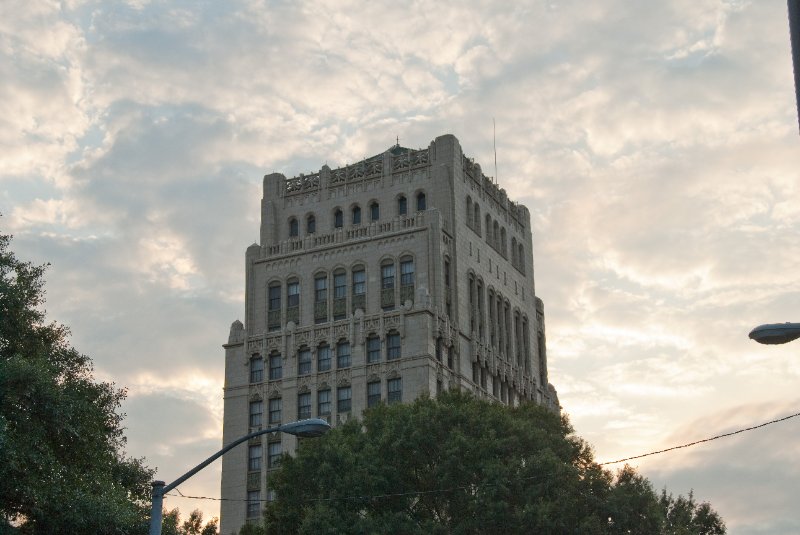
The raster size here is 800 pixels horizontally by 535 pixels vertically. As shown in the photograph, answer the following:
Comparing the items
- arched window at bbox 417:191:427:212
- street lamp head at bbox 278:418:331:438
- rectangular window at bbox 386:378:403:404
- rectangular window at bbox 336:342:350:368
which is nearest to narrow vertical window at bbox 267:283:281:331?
rectangular window at bbox 336:342:350:368

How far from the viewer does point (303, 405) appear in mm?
89250

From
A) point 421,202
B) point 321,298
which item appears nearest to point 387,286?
point 321,298

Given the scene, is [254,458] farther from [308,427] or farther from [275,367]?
[308,427]

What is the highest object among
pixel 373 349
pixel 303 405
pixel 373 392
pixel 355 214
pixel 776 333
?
pixel 355 214

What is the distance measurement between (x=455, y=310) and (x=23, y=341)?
49.4 metres

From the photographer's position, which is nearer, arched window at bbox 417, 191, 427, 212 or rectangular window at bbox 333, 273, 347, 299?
rectangular window at bbox 333, 273, 347, 299

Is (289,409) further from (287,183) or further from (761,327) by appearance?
(761,327)

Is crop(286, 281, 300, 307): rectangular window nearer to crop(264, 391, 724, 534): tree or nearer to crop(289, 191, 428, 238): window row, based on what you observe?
crop(289, 191, 428, 238): window row

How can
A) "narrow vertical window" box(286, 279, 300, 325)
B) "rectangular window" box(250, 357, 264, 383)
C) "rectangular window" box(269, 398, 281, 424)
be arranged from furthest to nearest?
1. "narrow vertical window" box(286, 279, 300, 325)
2. "rectangular window" box(250, 357, 264, 383)
3. "rectangular window" box(269, 398, 281, 424)

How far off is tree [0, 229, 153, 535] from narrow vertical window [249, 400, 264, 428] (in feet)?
143

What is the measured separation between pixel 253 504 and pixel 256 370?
9107mm

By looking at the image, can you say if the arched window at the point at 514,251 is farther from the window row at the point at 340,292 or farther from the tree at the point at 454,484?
the tree at the point at 454,484

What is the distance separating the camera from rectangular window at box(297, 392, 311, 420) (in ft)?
291

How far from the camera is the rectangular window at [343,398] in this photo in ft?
288
